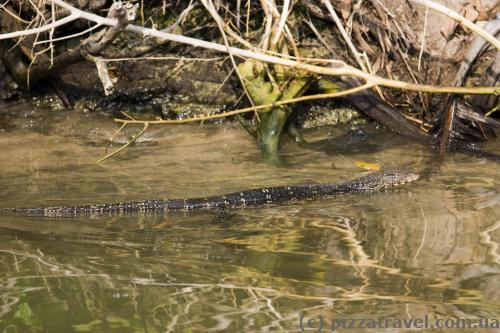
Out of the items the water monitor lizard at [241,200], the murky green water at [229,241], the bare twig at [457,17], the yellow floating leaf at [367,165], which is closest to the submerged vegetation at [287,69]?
Answer: the murky green water at [229,241]

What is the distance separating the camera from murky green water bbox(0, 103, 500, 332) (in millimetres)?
3861

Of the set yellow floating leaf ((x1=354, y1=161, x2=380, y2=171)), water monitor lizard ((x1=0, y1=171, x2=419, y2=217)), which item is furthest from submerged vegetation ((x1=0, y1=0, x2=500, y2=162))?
water monitor lizard ((x1=0, y1=171, x2=419, y2=217))

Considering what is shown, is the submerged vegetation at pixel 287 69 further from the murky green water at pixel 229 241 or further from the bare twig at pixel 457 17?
the bare twig at pixel 457 17

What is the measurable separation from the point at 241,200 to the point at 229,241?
2.71 ft

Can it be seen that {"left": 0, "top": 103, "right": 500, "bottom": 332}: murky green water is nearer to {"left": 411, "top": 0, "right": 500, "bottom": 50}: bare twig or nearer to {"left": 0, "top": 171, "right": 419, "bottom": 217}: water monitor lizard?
{"left": 0, "top": 171, "right": 419, "bottom": 217}: water monitor lizard

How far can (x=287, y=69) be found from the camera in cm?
700

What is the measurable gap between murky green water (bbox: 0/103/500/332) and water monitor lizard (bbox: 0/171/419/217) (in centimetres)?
10

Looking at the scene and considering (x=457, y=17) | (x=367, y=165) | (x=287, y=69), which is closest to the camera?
(x=457, y=17)

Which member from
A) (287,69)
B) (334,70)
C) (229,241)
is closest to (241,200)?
(229,241)

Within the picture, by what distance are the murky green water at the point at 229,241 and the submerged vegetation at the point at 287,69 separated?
12.2 inches

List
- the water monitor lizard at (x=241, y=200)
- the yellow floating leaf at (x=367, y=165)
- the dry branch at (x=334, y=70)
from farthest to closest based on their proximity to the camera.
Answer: the yellow floating leaf at (x=367, y=165) < the dry branch at (x=334, y=70) < the water monitor lizard at (x=241, y=200)

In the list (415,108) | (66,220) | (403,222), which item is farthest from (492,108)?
(66,220)

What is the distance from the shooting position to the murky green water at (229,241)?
3.86m

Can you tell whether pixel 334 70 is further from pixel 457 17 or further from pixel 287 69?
pixel 287 69
